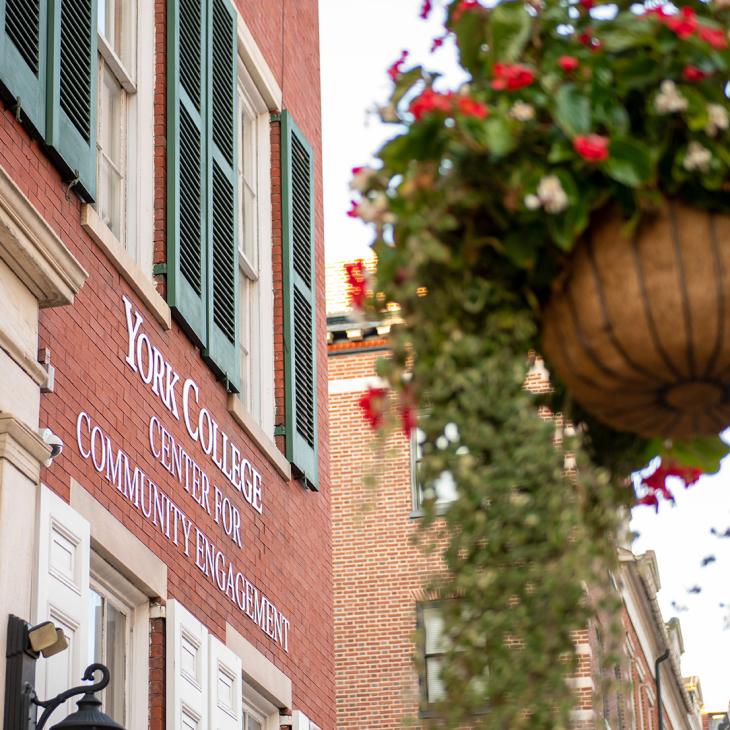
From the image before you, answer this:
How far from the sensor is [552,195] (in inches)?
145

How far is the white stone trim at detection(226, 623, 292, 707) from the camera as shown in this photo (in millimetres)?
12172

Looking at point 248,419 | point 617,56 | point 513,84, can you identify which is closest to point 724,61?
point 617,56

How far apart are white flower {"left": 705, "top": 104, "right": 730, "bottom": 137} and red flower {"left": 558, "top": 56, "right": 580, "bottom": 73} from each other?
12.4 inches

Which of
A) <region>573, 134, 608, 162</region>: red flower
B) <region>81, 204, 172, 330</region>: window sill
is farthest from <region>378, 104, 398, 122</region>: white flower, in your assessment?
<region>81, 204, 172, 330</region>: window sill

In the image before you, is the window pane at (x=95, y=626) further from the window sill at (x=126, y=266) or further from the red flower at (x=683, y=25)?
the red flower at (x=683, y=25)

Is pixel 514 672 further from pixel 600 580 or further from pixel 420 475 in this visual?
pixel 420 475

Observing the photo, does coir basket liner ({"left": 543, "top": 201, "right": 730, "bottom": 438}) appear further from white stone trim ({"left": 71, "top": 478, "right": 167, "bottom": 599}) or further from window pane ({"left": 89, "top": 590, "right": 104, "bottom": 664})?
window pane ({"left": 89, "top": 590, "right": 104, "bottom": 664})

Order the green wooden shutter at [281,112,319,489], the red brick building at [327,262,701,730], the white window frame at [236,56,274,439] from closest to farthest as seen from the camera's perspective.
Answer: the white window frame at [236,56,274,439]
the green wooden shutter at [281,112,319,489]
the red brick building at [327,262,701,730]

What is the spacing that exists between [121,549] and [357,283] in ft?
18.8

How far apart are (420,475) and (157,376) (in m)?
7.06

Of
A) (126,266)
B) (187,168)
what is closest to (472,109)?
(126,266)

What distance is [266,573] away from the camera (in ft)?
43.1

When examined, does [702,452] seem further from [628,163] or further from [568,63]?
[568,63]

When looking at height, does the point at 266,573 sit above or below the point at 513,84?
above
